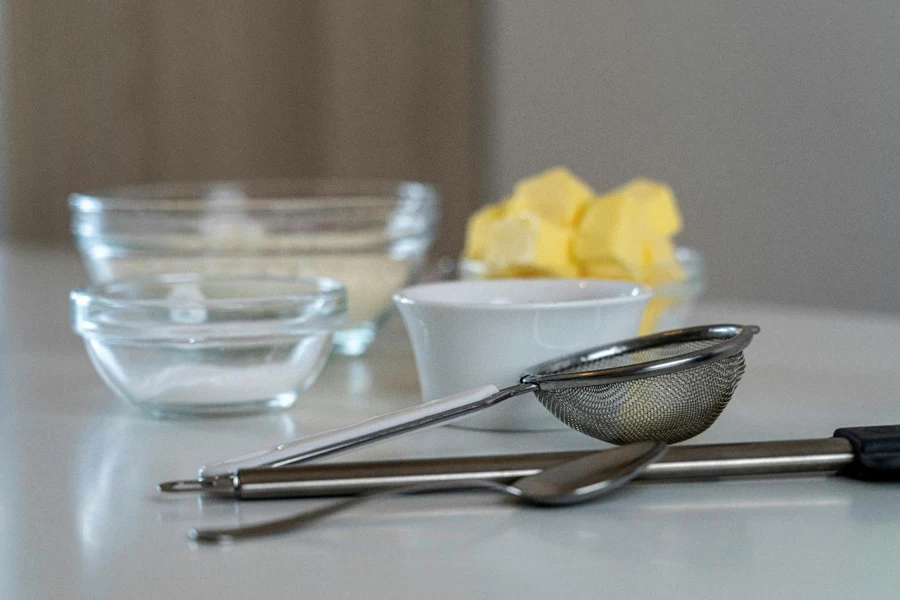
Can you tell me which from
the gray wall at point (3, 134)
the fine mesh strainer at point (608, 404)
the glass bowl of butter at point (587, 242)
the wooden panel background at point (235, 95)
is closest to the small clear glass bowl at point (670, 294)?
the glass bowl of butter at point (587, 242)

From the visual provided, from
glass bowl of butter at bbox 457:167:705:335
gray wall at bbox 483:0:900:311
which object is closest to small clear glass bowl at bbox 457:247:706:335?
glass bowl of butter at bbox 457:167:705:335

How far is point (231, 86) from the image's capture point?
3.60 meters

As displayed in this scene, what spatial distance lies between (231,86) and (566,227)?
115 inches

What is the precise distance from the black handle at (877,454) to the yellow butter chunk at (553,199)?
1.34 ft

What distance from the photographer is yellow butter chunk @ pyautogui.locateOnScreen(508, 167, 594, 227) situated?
904mm

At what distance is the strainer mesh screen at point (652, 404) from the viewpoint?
1.85 feet

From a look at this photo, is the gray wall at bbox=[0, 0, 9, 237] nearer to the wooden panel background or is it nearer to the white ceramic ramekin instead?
the wooden panel background

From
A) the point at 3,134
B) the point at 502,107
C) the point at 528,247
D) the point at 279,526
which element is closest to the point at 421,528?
the point at 279,526

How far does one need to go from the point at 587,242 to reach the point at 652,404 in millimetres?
337

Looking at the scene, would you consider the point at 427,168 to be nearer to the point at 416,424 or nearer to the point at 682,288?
the point at 682,288

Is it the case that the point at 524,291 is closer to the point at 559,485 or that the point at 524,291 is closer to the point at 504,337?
the point at 504,337

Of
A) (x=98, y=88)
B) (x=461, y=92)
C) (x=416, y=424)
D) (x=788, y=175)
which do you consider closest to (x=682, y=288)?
(x=416, y=424)

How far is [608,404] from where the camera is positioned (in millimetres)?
566

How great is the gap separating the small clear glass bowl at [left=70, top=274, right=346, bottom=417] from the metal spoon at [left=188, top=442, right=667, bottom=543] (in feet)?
0.71
